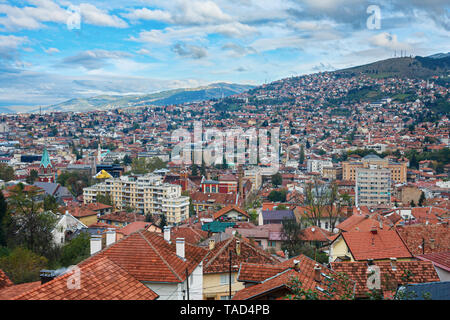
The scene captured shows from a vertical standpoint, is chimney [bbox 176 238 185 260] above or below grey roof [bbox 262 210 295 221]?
above

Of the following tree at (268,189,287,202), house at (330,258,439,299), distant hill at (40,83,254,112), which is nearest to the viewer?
house at (330,258,439,299)

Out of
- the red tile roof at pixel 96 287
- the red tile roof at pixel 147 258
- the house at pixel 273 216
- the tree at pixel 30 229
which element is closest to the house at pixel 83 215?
the tree at pixel 30 229

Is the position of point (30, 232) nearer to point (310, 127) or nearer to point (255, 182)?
point (255, 182)

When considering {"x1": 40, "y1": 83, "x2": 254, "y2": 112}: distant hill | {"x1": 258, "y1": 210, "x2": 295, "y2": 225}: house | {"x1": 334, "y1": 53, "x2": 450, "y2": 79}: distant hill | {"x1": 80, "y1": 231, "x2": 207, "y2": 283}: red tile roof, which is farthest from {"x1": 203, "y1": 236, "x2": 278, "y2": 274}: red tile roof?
{"x1": 40, "y1": 83, "x2": 254, "y2": 112}: distant hill

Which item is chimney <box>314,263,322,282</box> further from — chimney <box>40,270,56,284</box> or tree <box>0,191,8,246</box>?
tree <box>0,191,8,246</box>

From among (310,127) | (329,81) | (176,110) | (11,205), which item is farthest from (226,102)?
(11,205)
